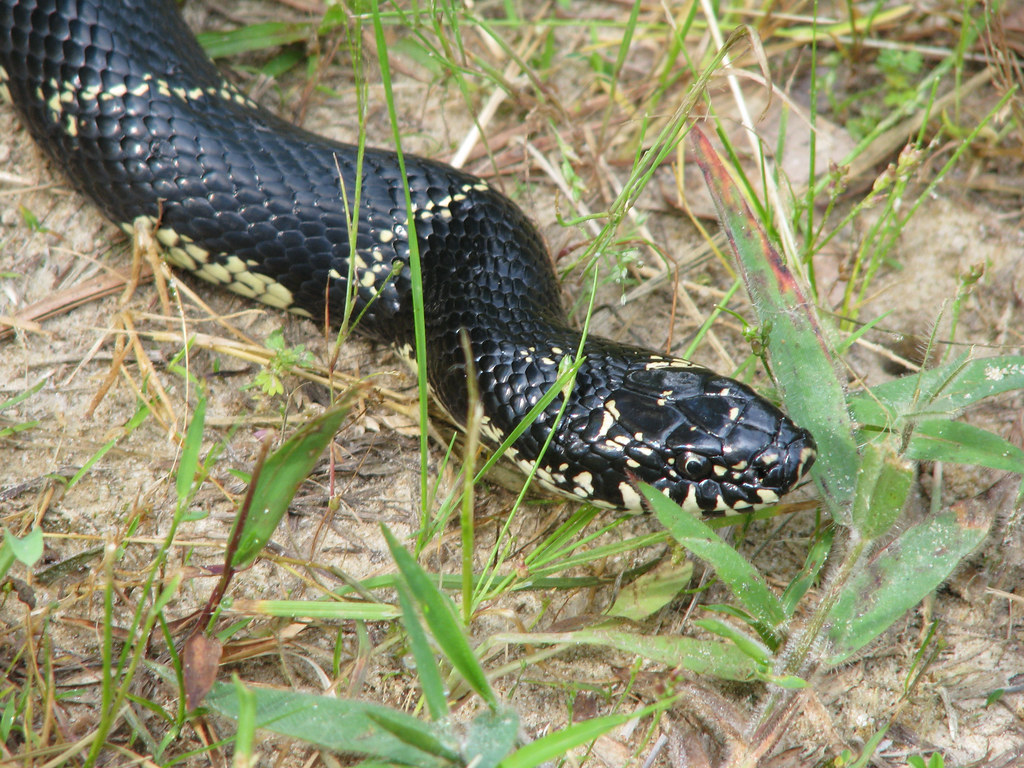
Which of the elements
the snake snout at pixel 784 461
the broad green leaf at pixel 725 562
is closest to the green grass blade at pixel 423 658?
the broad green leaf at pixel 725 562

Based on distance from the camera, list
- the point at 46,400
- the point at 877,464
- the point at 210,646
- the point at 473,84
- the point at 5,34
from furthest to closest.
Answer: the point at 473,84, the point at 5,34, the point at 46,400, the point at 210,646, the point at 877,464

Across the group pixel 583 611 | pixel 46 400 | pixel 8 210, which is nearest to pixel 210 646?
pixel 583 611

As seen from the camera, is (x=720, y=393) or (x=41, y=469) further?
(x=41, y=469)

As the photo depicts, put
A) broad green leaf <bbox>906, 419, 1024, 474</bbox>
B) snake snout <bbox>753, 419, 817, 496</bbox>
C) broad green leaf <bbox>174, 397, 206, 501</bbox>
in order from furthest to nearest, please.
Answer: broad green leaf <bbox>906, 419, 1024, 474</bbox> < snake snout <bbox>753, 419, 817, 496</bbox> < broad green leaf <bbox>174, 397, 206, 501</bbox>

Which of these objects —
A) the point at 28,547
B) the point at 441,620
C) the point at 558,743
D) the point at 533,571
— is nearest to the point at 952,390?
the point at 533,571

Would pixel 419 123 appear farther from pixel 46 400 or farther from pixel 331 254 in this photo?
pixel 46 400

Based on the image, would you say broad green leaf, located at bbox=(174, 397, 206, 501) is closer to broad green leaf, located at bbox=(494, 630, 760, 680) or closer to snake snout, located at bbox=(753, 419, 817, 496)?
broad green leaf, located at bbox=(494, 630, 760, 680)

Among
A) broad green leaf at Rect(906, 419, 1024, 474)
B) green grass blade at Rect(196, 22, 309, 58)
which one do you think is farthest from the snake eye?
green grass blade at Rect(196, 22, 309, 58)

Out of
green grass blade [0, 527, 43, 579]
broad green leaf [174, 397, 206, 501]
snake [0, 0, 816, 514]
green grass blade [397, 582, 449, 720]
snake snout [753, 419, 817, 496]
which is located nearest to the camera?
green grass blade [397, 582, 449, 720]
